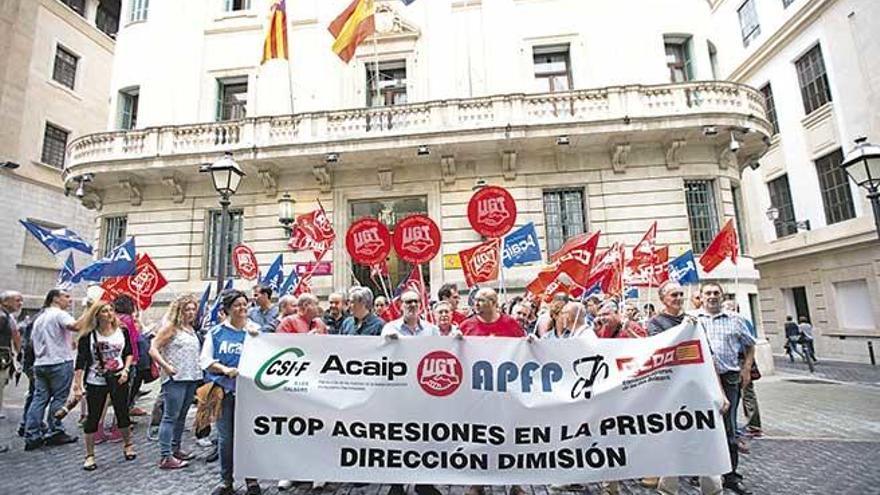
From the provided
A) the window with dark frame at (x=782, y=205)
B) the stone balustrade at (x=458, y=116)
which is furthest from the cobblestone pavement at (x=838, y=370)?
the stone balustrade at (x=458, y=116)

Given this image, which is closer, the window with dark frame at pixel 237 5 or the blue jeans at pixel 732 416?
the blue jeans at pixel 732 416

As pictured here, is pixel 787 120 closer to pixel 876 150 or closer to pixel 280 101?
pixel 876 150

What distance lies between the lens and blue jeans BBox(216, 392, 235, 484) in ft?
15.0

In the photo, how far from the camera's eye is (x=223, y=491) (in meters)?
4.59

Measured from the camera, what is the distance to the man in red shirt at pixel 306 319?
5.51 m

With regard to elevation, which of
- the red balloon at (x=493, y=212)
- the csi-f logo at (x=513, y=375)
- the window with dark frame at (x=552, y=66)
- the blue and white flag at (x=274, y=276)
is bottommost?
the csi-f logo at (x=513, y=375)

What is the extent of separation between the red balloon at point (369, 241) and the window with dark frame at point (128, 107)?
601 inches

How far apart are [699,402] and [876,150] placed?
24.1ft

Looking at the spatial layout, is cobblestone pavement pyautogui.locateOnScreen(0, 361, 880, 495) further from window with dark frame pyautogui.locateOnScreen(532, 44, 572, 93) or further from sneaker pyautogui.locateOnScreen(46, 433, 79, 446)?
window with dark frame pyautogui.locateOnScreen(532, 44, 572, 93)

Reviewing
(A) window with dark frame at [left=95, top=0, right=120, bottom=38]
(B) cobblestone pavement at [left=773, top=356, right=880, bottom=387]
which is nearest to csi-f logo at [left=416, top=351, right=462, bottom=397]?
(B) cobblestone pavement at [left=773, top=356, right=880, bottom=387]

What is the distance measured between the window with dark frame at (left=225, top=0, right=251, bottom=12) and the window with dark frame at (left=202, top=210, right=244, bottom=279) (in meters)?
8.97

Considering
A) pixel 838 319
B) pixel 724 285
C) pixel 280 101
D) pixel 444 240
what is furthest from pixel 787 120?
pixel 280 101

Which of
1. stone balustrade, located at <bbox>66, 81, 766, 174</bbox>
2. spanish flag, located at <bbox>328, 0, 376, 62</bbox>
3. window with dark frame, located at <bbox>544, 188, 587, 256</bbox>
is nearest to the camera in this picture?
stone balustrade, located at <bbox>66, 81, 766, 174</bbox>

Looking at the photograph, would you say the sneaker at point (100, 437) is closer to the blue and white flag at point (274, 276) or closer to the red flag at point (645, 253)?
Result: the blue and white flag at point (274, 276)
